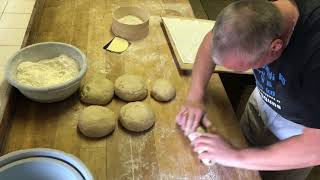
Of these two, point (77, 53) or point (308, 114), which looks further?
point (77, 53)

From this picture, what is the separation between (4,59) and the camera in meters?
1.92

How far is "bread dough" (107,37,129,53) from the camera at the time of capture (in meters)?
1.36

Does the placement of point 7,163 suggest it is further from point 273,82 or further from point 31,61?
point 273,82

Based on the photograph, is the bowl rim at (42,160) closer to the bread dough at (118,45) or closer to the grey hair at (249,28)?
the grey hair at (249,28)

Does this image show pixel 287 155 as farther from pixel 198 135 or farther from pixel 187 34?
pixel 187 34

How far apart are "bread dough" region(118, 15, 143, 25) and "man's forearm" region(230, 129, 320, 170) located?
79cm

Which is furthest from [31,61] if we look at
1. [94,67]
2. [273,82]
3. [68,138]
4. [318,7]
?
[318,7]

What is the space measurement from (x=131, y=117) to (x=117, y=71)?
0.29 m

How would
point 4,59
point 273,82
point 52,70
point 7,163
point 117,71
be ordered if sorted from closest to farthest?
1. point 7,163
2. point 273,82
3. point 52,70
4. point 117,71
5. point 4,59

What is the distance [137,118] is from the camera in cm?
102

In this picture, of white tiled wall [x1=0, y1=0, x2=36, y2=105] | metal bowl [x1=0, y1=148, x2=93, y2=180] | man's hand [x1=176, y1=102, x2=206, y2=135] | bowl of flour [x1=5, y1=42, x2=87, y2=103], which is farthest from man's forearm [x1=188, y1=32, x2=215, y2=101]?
white tiled wall [x1=0, y1=0, x2=36, y2=105]

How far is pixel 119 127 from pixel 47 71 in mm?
328

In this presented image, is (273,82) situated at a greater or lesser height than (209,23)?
greater

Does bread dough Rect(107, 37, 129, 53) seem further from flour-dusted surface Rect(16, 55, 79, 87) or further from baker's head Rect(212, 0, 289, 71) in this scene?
baker's head Rect(212, 0, 289, 71)
